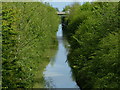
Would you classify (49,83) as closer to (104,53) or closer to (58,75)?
(58,75)

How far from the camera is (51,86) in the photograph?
12977mm

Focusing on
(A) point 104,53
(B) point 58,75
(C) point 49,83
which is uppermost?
(A) point 104,53

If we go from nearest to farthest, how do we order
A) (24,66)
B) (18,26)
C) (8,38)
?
(8,38) → (24,66) → (18,26)

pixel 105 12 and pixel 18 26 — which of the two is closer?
pixel 18 26

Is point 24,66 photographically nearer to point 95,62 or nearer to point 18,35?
point 18,35

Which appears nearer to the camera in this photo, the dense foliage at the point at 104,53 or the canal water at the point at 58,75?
the dense foliage at the point at 104,53

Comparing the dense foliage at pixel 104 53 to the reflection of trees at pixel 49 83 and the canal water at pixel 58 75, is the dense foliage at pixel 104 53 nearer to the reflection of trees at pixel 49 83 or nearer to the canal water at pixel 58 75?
the canal water at pixel 58 75

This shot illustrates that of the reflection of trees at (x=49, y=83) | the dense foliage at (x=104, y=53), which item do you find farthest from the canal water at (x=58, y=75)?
the dense foliage at (x=104, y=53)

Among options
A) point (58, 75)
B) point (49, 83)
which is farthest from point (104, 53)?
point (58, 75)

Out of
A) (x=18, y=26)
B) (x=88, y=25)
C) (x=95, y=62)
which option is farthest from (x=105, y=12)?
(x=18, y=26)

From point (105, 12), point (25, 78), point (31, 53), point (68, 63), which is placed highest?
point (105, 12)

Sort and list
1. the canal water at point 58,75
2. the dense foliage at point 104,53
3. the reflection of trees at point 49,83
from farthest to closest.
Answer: the canal water at point 58,75 → the reflection of trees at point 49,83 → the dense foliage at point 104,53

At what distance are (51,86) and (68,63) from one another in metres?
5.59

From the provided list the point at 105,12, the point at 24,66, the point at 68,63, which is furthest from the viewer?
the point at 68,63
